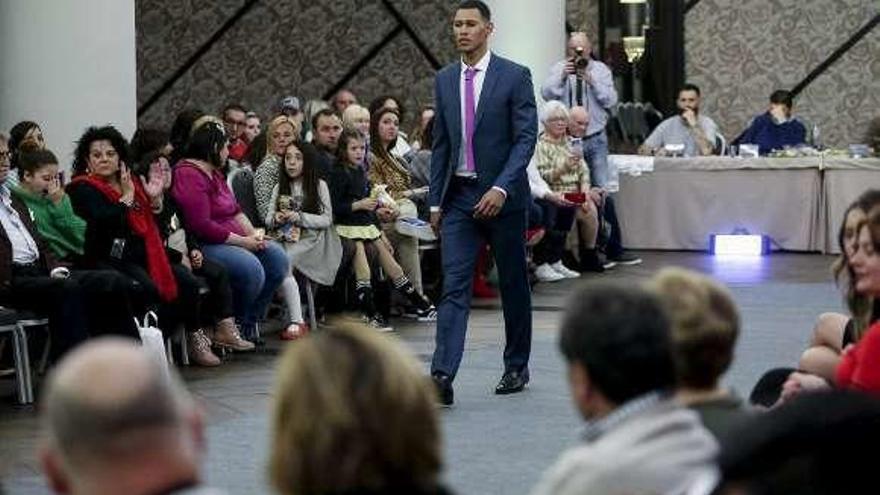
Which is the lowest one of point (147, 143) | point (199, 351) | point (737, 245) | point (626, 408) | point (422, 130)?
point (737, 245)

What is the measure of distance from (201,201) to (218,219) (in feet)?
0.87

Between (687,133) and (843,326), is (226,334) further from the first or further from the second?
(687,133)

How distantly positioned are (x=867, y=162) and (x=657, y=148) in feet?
6.97

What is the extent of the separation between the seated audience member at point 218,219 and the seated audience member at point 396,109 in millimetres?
2549

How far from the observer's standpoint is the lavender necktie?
30.2 ft

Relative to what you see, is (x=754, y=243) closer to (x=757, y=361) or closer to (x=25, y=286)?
(x=757, y=361)

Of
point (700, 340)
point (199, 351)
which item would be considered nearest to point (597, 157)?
point (199, 351)

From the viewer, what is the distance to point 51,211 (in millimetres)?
10180

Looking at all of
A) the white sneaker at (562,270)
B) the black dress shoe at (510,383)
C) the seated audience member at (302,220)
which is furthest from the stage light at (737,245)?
the black dress shoe at (510,383)

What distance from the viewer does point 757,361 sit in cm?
1066

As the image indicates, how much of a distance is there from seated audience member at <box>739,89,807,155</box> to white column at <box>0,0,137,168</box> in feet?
30.2

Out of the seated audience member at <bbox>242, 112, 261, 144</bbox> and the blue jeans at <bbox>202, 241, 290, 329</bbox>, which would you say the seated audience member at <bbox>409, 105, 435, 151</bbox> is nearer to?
the seated audience member at <bbox>242, 112, 261, 144</bbox>

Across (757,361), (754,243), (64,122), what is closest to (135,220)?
(64,122)

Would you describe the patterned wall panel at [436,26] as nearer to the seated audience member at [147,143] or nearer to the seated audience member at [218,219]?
the seated audience member at [218,219]
